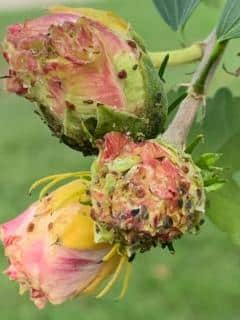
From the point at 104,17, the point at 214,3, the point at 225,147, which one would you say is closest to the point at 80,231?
the point at 104,17

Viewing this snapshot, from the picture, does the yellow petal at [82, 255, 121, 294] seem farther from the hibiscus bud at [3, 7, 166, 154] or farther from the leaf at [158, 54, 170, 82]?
the leaf at [158, 54, 170, 82]

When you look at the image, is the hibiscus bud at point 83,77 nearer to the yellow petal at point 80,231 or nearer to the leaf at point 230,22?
the yellow petal at point 80,231

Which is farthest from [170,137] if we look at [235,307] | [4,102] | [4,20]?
[4,20]

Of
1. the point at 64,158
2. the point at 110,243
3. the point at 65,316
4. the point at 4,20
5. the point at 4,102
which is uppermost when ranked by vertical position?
the point at 110,243

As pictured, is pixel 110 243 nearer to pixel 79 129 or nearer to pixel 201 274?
pixel 79 129

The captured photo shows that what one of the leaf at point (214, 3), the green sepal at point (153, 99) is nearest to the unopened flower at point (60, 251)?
the green sepal at point (153, 99)

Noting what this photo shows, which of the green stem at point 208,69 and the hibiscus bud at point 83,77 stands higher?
the hibiscus bud at point 83,77
